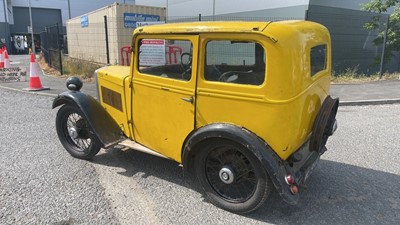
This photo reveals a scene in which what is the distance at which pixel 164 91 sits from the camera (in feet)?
11.8

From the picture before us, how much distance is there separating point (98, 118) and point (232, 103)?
2003 millimetres

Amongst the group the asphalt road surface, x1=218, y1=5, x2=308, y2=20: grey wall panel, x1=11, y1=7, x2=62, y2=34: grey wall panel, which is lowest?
the asphalt road surface

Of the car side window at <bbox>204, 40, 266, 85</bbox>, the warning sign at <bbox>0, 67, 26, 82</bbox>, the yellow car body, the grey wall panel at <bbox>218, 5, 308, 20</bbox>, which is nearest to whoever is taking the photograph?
the yellow car body

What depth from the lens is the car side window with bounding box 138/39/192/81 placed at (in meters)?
3.48

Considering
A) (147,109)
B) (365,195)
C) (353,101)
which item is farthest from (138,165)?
(353,101)

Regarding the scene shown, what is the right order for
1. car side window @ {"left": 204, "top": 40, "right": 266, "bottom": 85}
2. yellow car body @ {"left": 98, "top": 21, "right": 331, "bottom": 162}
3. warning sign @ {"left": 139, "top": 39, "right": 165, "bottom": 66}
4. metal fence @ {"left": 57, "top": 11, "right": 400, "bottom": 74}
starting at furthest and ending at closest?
metal fence @ {"left": 57, "top": 11, "right": 400, "bottom": 74} → warning sign @ {"left": 139, "top": 39, "right": 165, "bottom": 66} → car side window @ {"left": 204, "top": 40, "right": 266, "bottom": 85} → yellow car body @ {"left": 98, "top": 21, "right": 331, "bottom": 162}

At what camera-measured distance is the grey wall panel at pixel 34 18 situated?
4503 cm

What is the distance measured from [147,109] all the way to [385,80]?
1029 cm

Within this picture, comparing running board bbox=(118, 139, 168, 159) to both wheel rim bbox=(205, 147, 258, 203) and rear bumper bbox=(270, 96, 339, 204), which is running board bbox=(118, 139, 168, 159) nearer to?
wheel rim bbox=(205, 147, 258, 203)

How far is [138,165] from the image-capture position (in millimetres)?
4387

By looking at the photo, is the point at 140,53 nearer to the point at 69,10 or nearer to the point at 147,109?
the point at 147,109

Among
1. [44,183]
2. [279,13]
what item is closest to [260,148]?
[44,183]

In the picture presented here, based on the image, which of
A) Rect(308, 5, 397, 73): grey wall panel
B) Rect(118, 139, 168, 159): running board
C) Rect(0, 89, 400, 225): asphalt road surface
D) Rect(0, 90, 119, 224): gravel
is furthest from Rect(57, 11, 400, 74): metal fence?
Rect(118, 139, 168, 159): running board

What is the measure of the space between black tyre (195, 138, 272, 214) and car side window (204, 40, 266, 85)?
607 mm
